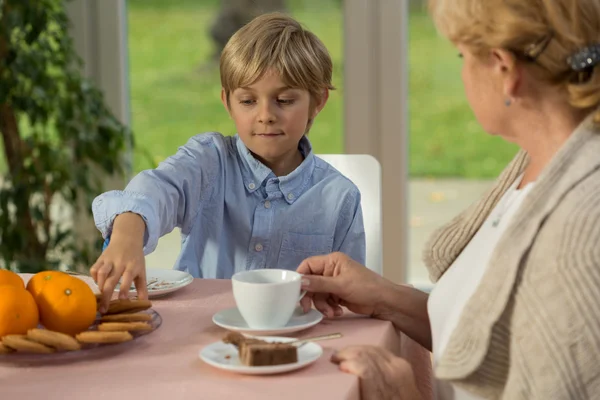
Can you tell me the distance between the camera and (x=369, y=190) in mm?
2184

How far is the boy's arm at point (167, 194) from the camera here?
1.52m

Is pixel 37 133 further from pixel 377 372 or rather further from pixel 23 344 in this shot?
pixel 377 372

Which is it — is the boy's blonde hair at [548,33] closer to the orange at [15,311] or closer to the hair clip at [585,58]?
the hair clip at [585,58]

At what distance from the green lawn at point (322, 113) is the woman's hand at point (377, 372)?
2.42m

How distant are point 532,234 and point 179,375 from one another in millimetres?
485

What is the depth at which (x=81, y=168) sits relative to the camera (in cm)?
323

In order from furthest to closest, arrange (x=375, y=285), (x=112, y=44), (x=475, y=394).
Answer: (x=112, y=44), (x=375, y=285), (x=475, y=394)

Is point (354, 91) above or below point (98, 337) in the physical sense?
above

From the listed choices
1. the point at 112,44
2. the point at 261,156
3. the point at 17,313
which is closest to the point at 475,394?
the point at 17,313

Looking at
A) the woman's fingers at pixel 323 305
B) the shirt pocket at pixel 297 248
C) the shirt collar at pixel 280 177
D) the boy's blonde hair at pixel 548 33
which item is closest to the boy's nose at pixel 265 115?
the shirt collar at pixel 280 177

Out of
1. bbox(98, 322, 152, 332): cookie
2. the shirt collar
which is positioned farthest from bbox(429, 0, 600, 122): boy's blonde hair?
the shirt collar

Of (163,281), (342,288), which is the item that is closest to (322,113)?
(163,281)

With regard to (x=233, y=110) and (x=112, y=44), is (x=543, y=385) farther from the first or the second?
(x=112, y=44)

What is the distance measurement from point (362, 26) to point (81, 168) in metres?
1.20
